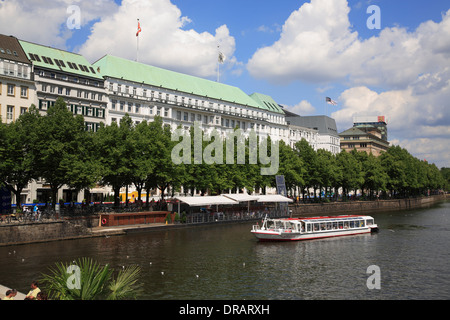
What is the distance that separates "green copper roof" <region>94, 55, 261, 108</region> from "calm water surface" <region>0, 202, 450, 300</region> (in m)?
59.1

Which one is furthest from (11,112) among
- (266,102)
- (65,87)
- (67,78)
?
(266,102)

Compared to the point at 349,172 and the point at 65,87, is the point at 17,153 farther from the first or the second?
the point at 349,172

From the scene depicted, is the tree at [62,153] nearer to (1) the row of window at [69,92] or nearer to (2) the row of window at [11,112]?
(2) the row of window at [11,112]

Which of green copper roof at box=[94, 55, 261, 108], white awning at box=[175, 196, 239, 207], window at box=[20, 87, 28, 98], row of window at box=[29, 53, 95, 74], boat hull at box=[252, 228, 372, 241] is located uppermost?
green copper roof at box=[94, 55, 261, 108]

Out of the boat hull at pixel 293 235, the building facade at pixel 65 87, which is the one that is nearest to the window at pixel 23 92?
the building facade at pixel 65 87

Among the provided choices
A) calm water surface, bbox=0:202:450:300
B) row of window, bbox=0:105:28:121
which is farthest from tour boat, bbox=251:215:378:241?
row of window, bbox=0:105:28:121

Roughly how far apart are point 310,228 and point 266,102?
346 feet

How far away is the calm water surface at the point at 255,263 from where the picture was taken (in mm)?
31891

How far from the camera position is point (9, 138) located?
191ft

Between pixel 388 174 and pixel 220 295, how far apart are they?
146 meters

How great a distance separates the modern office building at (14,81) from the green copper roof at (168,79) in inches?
811

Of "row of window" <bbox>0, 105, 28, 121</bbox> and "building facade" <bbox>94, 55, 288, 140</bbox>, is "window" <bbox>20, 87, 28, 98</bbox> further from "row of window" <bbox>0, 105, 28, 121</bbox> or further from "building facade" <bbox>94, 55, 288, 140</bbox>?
"building facade" <bbox>94, 55, 288, 140</bbox>

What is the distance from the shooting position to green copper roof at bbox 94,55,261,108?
108 m
